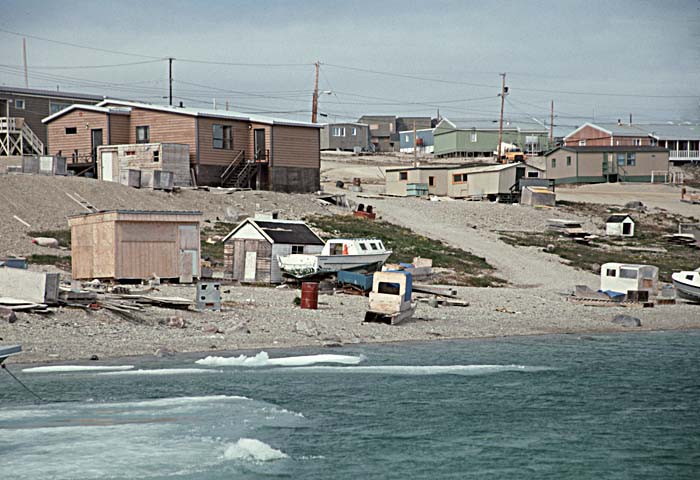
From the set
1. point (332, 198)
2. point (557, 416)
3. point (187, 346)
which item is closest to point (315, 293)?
point (187, 346)

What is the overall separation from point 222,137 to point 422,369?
1511 inches

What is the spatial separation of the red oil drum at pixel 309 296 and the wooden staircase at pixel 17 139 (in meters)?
44.4

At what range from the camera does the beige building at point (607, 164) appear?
3356 inches

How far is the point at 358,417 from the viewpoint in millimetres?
17844

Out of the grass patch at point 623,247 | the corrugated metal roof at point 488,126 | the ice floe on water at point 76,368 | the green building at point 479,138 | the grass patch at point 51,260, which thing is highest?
the corrugated metal roof at point 488,126

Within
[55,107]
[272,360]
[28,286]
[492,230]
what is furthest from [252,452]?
[55,107]

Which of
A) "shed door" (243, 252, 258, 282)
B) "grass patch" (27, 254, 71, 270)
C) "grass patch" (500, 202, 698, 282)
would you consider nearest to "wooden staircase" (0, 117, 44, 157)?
"grass patch" (27, 254, 71, 270)

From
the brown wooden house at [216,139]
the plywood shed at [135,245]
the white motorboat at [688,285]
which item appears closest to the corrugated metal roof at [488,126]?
the brown wooden house at [216,139]

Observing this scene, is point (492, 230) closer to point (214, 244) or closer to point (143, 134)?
point (214, 244)

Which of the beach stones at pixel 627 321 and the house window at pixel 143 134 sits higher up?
the house window at pixel 143 134

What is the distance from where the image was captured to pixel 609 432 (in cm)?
1736

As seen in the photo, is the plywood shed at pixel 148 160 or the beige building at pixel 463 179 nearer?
the plywood shed at pixel 148 160

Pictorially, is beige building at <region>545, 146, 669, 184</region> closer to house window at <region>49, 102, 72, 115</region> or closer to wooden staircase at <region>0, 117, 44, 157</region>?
house window at <region>49, 102, 72, 115</region>

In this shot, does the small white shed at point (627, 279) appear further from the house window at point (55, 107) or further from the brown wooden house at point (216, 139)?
the house window at point (55, 107)
